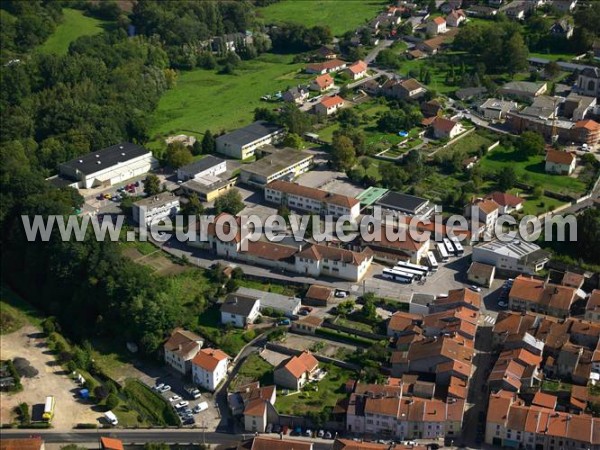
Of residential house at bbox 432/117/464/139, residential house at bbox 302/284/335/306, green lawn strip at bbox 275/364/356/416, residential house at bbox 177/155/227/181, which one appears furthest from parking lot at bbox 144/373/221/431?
residential house at bbox 432/117/464/139

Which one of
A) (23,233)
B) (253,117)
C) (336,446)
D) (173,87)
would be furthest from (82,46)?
(336,446)

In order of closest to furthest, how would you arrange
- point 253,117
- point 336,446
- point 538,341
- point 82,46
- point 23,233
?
1. point 336,446
2. point 538,341
3. point 23,233
4. point 253,117
5. point 82,46

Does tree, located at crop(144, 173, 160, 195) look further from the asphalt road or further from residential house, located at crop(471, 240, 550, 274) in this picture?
Result: residential house, located at crop(471, 240, 550, 274)

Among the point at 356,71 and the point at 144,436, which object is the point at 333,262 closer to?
the point at 144,436

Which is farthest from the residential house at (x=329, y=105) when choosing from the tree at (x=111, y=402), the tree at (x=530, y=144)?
the tree at (x=111, y=402)

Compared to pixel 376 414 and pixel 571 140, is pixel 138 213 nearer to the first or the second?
pixel 376 414

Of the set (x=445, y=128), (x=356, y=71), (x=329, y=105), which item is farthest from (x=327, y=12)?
(x=445, y=128)
